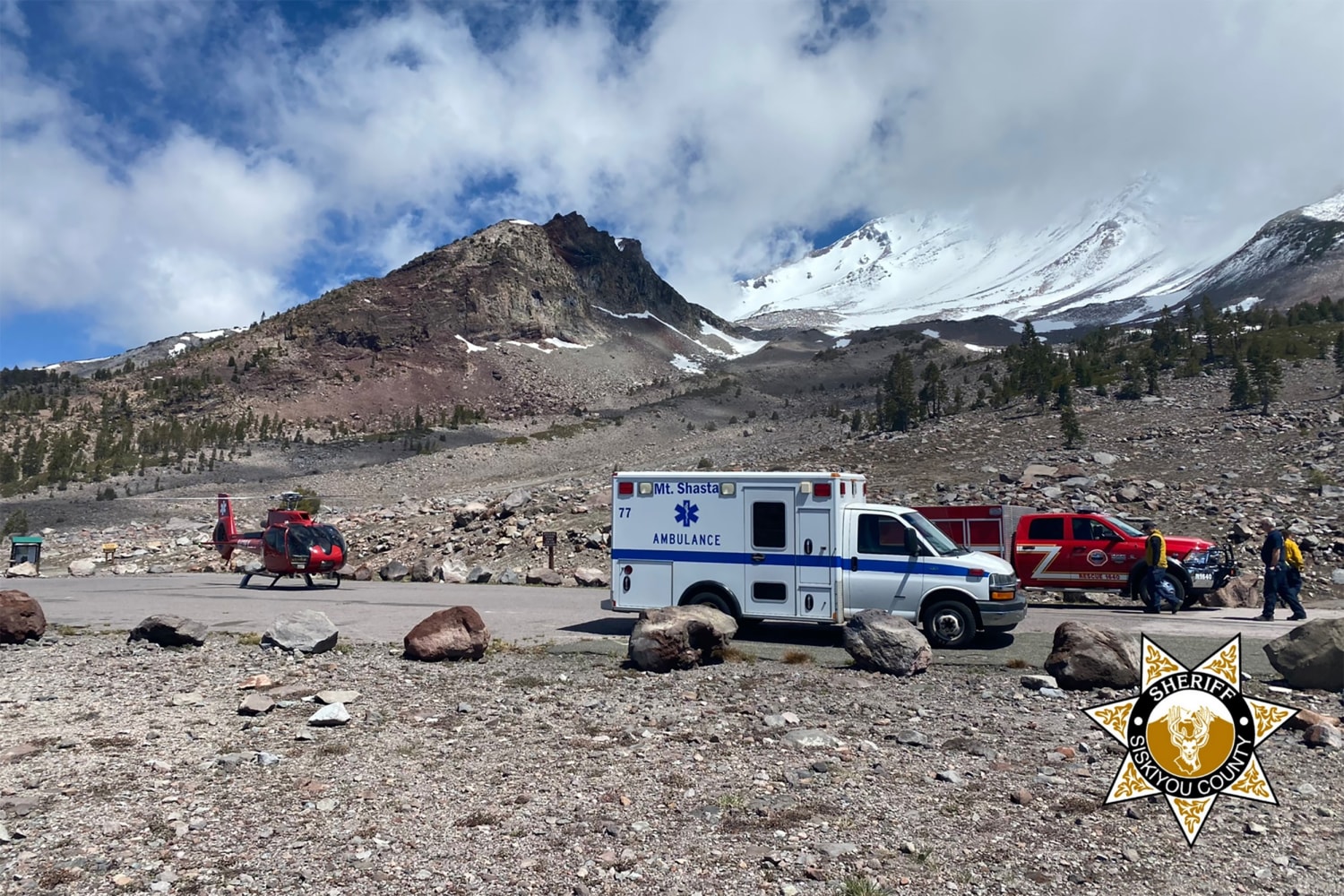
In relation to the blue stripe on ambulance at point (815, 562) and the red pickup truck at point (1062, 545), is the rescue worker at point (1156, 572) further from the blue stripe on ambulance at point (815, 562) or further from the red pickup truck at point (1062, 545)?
the blue stripe on ambulance at point (815, 562)

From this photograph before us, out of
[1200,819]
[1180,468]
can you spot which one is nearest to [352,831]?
[1200,819]

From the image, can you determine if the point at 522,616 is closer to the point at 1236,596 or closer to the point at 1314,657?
the point at 1314,657

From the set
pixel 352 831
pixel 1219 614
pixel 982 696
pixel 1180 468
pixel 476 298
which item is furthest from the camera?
pixel 476 298

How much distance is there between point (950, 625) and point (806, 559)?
2.26 metres

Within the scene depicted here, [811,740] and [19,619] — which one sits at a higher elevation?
[19,619]

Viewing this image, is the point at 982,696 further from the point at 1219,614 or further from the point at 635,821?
the point at 1219,614

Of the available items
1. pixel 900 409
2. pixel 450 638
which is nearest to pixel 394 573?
pixel 450 638

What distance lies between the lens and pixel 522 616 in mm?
16266

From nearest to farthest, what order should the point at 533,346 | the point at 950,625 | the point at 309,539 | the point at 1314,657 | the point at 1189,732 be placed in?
the point at 1189,732 < the point at 1314,657 < the point at 950,625 < the point at 309,539 < the point at 533,346

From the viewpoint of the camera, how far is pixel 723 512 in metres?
13.3

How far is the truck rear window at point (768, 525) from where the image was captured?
1293 centimetres

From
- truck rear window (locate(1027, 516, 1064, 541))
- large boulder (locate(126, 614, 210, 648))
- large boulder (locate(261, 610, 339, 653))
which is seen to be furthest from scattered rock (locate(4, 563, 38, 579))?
truck rear window (locate(1027, 516, 1064, 541))

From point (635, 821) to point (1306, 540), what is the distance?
21.1m

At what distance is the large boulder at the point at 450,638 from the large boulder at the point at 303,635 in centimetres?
137
